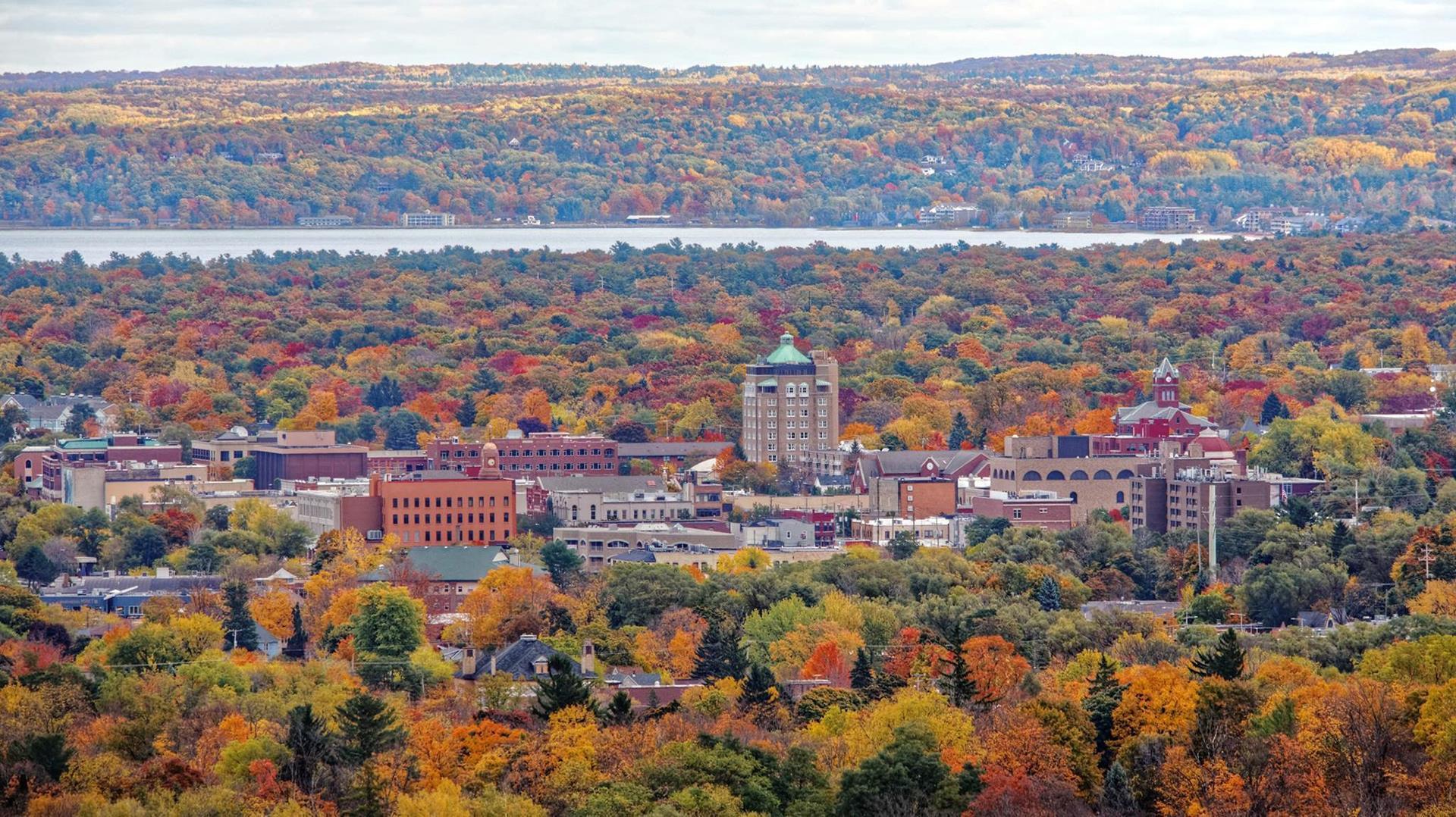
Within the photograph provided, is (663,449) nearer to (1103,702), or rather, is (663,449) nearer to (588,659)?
(588,659)

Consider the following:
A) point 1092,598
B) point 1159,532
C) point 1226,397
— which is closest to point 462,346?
point 1226,397

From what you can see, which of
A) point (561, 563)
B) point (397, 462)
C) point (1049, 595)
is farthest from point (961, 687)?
point (397, 462)

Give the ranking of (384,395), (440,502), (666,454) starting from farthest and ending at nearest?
(384,395) < (666,454) < (440,502)

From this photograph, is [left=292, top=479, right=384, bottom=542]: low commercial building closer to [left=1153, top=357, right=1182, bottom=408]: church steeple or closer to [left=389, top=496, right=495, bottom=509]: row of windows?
[left=389, top=496, right=495, bottom=509]: row of windows

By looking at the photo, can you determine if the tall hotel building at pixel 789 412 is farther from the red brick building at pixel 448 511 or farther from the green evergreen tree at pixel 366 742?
the green evergreen tree at pixel 366 742

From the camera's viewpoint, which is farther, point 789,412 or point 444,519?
point 789,412

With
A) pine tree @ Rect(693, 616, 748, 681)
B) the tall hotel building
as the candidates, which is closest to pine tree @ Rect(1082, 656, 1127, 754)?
pine tree @ Rect(693, 616, 748, 681)
